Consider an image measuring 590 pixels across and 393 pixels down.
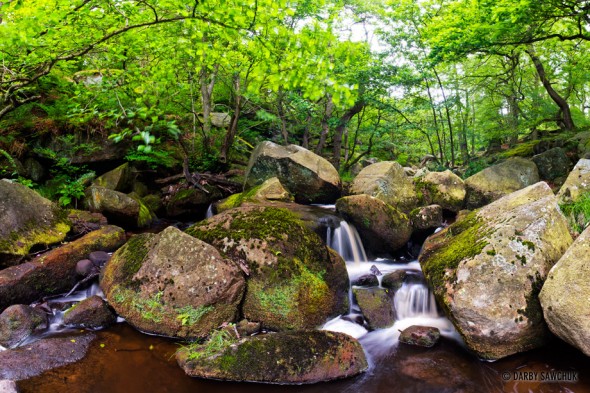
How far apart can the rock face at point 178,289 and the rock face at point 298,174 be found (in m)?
5.74

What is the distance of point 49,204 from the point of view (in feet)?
23.4

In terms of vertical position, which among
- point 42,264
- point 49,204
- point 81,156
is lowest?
point 42,264

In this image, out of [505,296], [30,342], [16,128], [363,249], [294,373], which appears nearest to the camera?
[294,373]

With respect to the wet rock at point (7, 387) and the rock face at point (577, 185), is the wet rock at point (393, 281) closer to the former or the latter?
the rock face at point (577, 185)

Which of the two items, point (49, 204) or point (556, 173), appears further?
point (556, 173)

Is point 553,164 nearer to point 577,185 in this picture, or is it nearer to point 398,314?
point 577,185

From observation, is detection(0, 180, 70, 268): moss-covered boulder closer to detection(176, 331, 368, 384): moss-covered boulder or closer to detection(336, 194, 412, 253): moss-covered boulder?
detection(176, 331, 368, 384): moss-covered boulder

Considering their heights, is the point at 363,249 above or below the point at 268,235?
below

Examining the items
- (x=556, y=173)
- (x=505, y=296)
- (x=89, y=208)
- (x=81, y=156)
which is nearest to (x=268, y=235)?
(x=505, y=296)

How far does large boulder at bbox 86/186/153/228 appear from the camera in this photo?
28.4ft

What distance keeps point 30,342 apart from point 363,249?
6.31 m

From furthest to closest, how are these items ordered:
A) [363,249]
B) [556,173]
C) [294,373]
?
[556,173] < [363,249] < [294,373]

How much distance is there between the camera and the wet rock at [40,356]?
3.97 m

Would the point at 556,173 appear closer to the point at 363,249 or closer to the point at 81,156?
the point at 363,249
